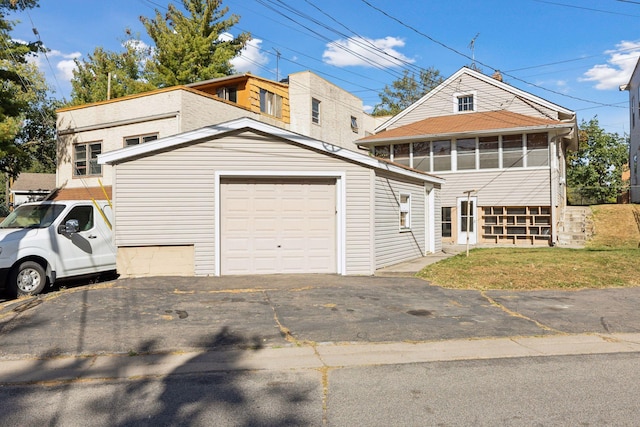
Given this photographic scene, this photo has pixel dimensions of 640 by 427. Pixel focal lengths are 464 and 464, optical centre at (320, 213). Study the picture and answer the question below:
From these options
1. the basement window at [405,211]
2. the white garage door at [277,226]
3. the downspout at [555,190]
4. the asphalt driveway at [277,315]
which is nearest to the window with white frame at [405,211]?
the basement window at [405,211]

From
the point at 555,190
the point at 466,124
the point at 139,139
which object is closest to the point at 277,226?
the point at 139,139

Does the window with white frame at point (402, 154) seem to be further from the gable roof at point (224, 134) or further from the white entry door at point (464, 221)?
the gable roof at point (224, 134)

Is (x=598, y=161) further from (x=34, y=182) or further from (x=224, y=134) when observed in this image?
(x=34, y=182)

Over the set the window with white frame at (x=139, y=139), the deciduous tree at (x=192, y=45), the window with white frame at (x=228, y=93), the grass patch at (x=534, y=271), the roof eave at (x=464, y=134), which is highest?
the deciduous tree at (x=192, y=45)

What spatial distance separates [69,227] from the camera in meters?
9.39

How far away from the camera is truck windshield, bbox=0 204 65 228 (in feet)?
31.3

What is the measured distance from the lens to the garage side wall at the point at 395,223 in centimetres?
1220

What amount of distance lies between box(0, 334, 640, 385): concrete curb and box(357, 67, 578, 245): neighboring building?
12.9m

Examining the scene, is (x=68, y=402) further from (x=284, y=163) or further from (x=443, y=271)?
(x=443, y=271)

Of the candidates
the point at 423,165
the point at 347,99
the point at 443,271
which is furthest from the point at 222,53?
the point at 443,271

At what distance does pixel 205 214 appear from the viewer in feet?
35.4

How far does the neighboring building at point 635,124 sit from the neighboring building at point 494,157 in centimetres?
830

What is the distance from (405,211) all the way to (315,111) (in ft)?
50.5

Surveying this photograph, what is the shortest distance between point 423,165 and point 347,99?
11.4 meters
